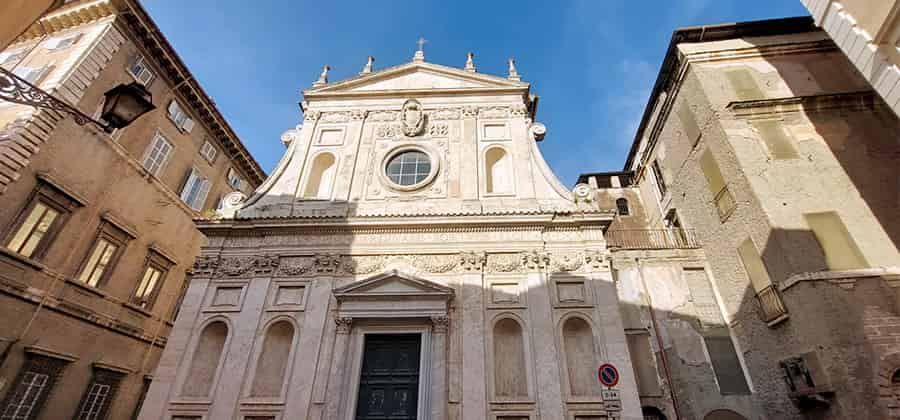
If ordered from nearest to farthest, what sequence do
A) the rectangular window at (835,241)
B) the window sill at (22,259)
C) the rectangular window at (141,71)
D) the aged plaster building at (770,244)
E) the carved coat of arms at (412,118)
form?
the aged plaster building at (770,244) < the rectangular window at (835,241) < the window sill at (22,259) < the carved coat of arms at (412,118) < the rectangular window at (141,71)

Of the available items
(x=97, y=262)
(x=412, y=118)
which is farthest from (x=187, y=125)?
(x=412, y=118)

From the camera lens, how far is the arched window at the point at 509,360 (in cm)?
886

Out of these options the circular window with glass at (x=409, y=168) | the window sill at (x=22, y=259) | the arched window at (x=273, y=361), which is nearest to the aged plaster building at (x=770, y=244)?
the circular window with glass at (x=409, y=168)

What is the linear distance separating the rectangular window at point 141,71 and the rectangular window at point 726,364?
2046 cm

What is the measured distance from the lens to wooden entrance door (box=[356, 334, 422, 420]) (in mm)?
8727

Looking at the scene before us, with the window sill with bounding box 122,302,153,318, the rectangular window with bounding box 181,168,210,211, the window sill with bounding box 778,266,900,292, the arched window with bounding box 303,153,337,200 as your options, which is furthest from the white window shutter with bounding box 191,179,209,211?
the window sill with bounding box 778,266,900,292

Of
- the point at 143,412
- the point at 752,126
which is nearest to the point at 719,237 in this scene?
the point at 752,126

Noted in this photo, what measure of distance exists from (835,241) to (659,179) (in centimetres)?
784

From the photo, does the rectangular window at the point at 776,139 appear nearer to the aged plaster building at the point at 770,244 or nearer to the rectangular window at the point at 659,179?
the aged plaster building at the point at 770,244

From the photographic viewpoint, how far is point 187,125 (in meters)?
17.0

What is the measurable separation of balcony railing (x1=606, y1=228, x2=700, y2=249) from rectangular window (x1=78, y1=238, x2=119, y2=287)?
16.9 m

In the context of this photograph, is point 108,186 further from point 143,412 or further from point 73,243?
point 143,412

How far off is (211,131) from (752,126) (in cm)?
2063

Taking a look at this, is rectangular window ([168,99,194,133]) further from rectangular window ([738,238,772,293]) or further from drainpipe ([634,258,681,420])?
rectangular window ([738,238,772,293])
